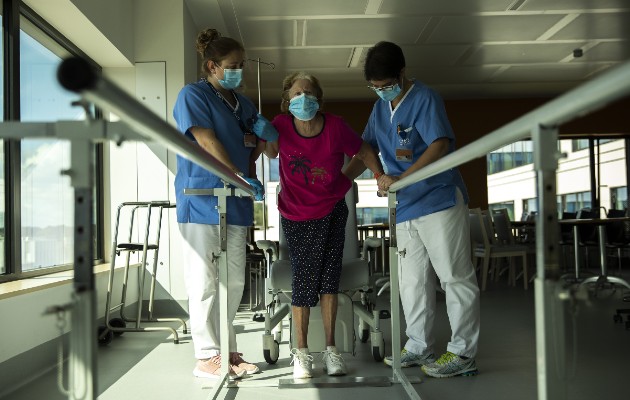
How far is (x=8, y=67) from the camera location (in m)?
3.18

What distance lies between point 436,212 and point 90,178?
1.78 metres

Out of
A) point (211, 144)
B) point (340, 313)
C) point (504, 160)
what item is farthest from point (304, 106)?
point (504, 160)

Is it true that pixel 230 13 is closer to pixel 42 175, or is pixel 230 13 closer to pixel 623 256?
pixel 42 175

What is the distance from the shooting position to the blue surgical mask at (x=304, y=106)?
2395 millimetres

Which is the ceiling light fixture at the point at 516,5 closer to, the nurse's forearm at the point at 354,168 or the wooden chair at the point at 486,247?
the wooden chair at the point at 486,247

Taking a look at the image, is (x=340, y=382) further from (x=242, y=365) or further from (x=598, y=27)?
(x=598, y=27)

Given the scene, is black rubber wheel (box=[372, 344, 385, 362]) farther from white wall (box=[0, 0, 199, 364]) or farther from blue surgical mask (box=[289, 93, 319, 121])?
white wall (box=[0, 0, 199, 364])

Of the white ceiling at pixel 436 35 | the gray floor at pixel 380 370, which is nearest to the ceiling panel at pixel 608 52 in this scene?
the white ceiling at pixel 436 35

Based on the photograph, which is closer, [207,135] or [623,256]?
[207,135]

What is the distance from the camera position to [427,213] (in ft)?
8.15

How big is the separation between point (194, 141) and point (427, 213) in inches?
38.8

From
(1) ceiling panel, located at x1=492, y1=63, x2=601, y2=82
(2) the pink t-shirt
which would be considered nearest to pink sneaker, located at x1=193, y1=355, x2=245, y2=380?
(2) the pink t-shirt

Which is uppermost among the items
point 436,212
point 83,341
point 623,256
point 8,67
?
point 8,67

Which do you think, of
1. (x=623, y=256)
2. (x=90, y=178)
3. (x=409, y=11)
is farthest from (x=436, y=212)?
(x=623, y=256)
